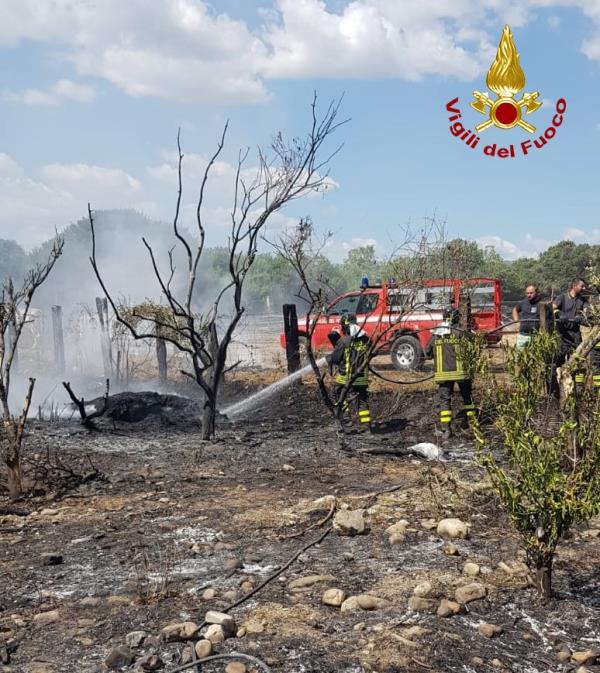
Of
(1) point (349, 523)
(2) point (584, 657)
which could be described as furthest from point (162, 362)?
(2) point (584, 657)

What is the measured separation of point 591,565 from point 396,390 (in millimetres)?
7099

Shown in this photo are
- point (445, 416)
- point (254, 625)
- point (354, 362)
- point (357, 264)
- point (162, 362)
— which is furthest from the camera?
point (357, 264)

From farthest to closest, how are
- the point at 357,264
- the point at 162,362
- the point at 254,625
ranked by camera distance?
the point at 357,264
the point at 162,362
the point at 254,625

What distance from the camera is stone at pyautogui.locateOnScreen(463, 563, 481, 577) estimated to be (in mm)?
4004

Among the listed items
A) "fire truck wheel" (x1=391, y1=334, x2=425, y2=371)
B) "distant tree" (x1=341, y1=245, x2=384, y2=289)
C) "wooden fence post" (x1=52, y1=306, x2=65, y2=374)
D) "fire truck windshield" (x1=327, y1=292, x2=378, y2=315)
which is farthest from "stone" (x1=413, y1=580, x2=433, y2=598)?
"distant tree" (x1=341, y1=245, x2=384, y2=289)

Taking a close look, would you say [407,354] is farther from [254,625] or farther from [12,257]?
[12,257]

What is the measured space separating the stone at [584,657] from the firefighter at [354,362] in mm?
5550

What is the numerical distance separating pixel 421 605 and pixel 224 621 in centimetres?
101

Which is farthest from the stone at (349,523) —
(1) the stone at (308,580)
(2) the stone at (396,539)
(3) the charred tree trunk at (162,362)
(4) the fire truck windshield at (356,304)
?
(3) the charred tree trunk at (162,362)

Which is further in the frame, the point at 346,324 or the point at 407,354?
the point at 407,354

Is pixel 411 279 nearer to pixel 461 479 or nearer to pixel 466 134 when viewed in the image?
pixel 466 134

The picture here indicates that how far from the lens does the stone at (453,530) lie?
183 inches

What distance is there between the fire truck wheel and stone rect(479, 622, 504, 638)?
10335 mm

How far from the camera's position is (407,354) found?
45.4 ft
